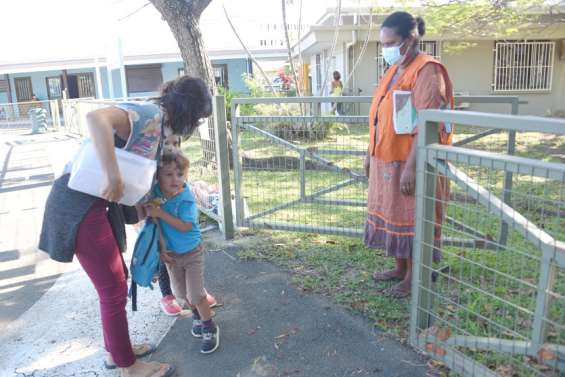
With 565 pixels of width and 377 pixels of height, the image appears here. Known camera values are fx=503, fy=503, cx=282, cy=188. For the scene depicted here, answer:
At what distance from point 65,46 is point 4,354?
27177 mm

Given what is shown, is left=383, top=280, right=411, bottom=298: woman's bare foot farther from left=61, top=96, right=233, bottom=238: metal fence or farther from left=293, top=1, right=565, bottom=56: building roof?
left=293, top=1, right=565, bottom=56: building roof

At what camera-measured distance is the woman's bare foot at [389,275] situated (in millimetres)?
3912

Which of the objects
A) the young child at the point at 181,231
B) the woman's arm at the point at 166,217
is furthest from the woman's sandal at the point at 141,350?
the woman's arm at the point at 166,217

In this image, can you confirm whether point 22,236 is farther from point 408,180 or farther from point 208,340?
point 408,180

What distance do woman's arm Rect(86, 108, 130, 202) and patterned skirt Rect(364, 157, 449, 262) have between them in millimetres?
1843

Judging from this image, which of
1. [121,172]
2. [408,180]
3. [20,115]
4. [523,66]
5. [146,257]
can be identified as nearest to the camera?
[121,172]

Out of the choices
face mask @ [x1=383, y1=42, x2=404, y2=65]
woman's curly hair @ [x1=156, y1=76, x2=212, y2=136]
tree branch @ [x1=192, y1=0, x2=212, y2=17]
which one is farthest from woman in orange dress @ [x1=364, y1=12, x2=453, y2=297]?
tree branch @ [x1=192, y1=0, x2=212, y2=17]

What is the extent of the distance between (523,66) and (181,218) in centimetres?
1573

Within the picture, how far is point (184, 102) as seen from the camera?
103 inches

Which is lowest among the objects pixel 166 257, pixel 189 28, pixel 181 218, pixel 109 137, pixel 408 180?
pixel 166 257

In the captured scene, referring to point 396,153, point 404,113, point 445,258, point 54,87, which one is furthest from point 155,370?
point 54,87

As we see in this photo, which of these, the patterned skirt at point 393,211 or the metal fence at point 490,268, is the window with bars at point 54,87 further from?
the metal fence at point 490,268

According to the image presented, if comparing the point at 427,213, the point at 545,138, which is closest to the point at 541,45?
the point at 545,138

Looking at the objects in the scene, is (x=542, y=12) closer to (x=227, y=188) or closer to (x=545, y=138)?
(x=545, y=138)
